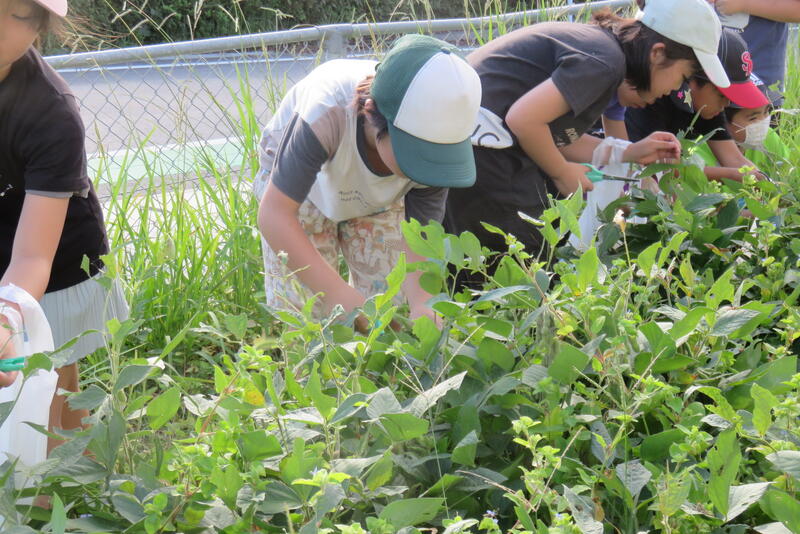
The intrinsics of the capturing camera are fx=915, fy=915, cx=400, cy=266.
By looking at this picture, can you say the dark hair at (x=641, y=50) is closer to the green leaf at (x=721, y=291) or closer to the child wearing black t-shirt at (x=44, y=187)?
the child wearing black t-shirt at (x=44, y=187)

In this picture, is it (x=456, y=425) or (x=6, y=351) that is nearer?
(x=456, y=425)

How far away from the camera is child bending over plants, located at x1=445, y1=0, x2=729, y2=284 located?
8.33 ft

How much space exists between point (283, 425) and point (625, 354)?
0.39 m

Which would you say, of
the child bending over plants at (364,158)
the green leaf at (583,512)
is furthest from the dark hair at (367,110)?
the green leaf at (583,512)

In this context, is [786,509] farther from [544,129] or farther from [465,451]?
[544,129]

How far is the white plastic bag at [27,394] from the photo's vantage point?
124 centimetres

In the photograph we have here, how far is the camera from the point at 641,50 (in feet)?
8.82

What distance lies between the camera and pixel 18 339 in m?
1.41

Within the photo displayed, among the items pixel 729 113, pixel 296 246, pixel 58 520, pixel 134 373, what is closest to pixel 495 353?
pixel 134 373

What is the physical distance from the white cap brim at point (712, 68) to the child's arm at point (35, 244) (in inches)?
71.6

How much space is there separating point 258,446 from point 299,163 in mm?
1312

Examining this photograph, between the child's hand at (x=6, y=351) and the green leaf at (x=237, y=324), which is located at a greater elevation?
the green leaf at (x=237, y=324)

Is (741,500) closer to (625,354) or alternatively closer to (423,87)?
(625,354)

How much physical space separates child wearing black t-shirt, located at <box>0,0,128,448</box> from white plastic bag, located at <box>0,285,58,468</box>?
0.64ft
